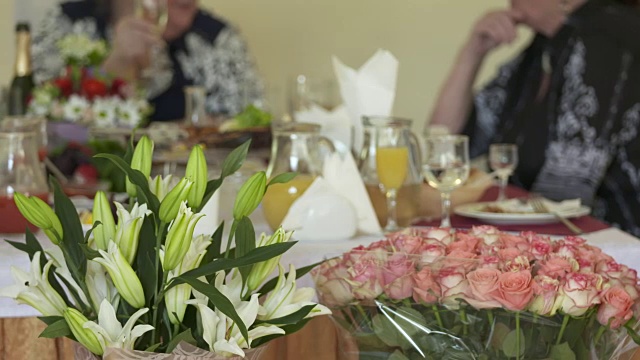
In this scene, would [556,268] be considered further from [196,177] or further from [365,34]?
[365,34]

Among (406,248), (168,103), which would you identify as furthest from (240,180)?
(168,103)

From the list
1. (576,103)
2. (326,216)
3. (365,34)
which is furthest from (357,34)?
(326,216)

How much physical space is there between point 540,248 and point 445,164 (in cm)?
61

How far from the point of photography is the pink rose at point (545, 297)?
31.9 inches

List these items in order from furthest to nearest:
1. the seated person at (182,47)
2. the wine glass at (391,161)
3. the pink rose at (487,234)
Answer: the seated person at (182,47)
the wine glass at (391,161)
the pink rose at (487,234)

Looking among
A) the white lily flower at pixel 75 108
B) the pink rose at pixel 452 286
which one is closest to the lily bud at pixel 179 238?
the pink rose at pixel 452 286

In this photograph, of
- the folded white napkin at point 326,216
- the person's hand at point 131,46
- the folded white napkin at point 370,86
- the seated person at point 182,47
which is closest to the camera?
the folded white napkin at point 326,216

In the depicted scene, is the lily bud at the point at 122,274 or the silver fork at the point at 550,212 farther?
the silver fork at the point at 550,212

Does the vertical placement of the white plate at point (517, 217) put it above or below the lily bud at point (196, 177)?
below

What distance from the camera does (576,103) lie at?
2.68 meters

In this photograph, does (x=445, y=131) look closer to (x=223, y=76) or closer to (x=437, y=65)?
(x=223, y=76)

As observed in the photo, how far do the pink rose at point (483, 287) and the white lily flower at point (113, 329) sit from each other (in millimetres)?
244

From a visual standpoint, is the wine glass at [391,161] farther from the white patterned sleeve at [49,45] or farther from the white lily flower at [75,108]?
the white patterned sleeve at [49,45]

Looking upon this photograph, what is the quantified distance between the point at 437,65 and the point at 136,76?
1.71 m
